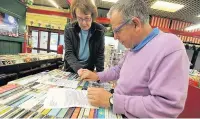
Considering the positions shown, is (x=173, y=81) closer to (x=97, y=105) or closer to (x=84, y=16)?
(x=97, y=105)

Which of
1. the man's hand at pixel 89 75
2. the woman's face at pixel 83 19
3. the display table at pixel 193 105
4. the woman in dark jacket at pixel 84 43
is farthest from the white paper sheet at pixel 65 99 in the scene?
the display table at pixel 193 105

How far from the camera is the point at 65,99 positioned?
102 centimetres

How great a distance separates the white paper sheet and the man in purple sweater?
0.25 feet

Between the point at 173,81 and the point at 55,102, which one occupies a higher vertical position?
the point at 173,81

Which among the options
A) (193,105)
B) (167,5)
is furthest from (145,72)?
(167,5)

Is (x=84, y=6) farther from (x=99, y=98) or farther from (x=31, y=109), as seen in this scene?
(x=31, y=109)

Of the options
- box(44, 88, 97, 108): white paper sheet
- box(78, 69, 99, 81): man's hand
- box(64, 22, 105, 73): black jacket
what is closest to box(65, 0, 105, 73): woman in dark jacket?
box(64, 22, 105, 73): black jacket

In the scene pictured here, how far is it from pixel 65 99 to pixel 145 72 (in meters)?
0.51

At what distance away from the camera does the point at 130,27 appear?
999 millimetres

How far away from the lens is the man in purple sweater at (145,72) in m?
0.75

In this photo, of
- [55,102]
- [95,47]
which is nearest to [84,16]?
[95,47]

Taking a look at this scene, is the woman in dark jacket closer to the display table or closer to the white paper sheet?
the white paper sheet

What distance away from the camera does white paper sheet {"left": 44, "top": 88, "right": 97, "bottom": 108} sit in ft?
3.07

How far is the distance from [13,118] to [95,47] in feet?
4.37
